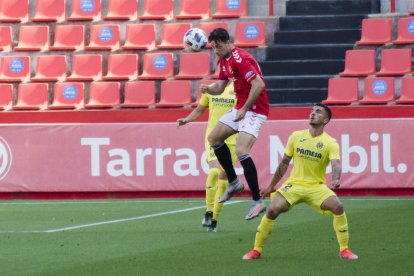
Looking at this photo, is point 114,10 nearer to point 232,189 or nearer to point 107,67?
point 107,67

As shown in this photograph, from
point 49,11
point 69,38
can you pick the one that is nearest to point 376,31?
point 69,38

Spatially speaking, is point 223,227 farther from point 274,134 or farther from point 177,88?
point 177,88

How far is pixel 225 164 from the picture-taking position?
12.9 metres

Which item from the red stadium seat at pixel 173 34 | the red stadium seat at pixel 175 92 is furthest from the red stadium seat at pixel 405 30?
the red stadium seat at pixel 173 34

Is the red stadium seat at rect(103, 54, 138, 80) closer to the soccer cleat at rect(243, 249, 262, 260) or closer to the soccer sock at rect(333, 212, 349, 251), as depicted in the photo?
the soccer cleat at rect(243, 249, 262, 260)

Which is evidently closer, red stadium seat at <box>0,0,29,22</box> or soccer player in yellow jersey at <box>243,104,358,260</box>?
soccer player in yellow jersey at <box>243,104,358,260</box>

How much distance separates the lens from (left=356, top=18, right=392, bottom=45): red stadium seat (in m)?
23.2

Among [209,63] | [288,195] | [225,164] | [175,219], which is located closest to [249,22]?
[209,63]

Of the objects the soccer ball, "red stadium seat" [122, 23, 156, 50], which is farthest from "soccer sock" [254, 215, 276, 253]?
"red stadium seat" [122, 23, 156, 50]

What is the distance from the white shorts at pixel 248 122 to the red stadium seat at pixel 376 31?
35.5 ft

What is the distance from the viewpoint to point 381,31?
23.3 meters

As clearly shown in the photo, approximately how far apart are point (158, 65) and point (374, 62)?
447 centimetres

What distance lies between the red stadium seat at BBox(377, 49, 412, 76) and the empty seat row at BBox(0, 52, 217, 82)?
3410 mm

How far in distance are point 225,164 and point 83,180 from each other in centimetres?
729
